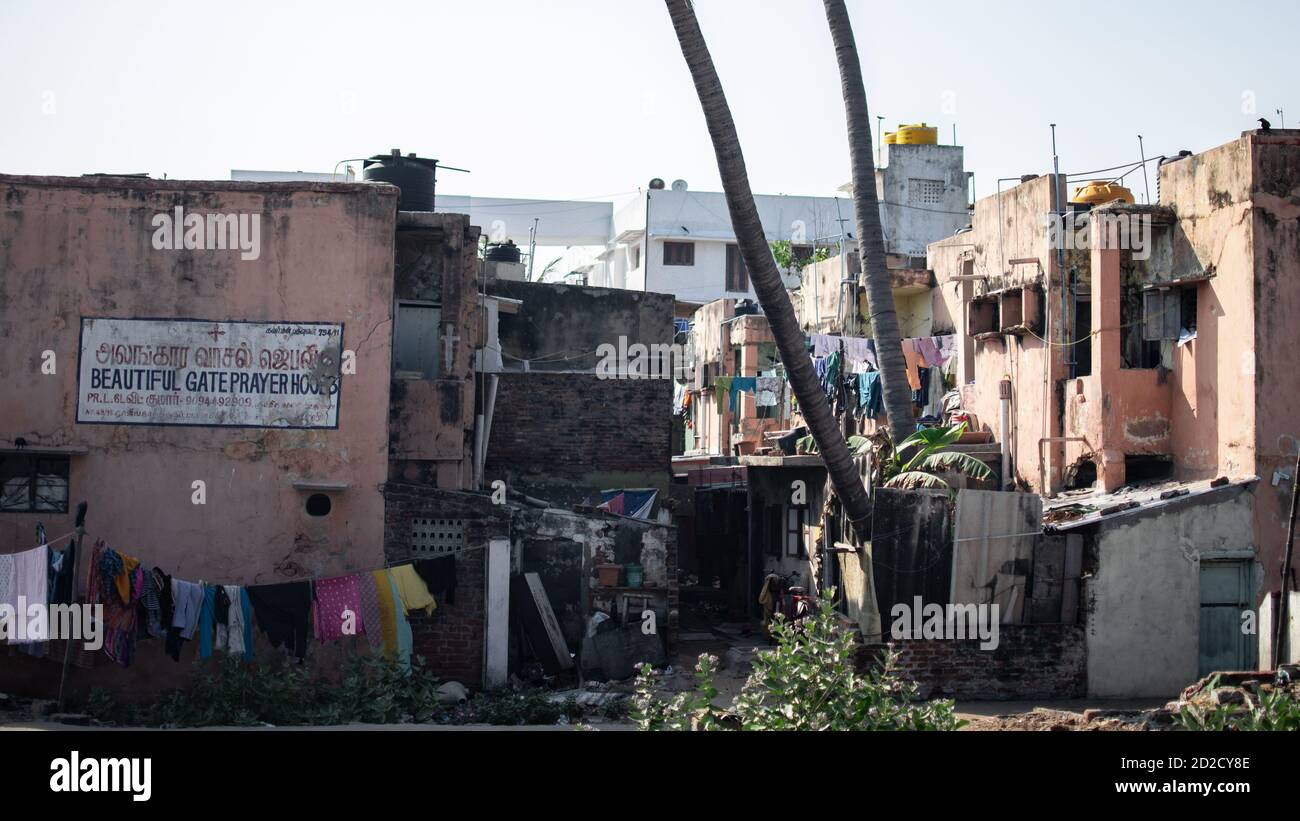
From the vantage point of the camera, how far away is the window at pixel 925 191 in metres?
37.2

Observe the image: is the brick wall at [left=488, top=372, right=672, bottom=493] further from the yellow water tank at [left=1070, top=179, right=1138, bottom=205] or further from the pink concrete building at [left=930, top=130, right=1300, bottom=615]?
the yellow water tank at [left=1070, top=179, right=1138, bottom=205]

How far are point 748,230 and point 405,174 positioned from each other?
7877 millimetres

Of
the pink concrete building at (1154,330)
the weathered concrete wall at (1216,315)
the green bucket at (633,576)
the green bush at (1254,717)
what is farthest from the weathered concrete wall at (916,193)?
the green bush at (1254,717)

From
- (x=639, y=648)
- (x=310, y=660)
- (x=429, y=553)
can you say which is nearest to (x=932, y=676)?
(x=639, y=648)

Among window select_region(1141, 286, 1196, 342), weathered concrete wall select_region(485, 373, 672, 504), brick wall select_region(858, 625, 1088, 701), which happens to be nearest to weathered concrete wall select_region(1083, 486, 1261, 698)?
brick wall select_region(858, 625, 1088, 701)

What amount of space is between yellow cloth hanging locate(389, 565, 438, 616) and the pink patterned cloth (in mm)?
558

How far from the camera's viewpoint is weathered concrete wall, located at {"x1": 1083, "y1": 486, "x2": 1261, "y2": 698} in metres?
16.8

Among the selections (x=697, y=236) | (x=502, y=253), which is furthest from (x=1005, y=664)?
(x=697, y=236)

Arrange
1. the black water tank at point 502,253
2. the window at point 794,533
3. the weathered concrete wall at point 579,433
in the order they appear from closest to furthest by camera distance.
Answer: the window at point 794,533, the weathered concrete wall at point 579,433, the black water tank at point 502,253

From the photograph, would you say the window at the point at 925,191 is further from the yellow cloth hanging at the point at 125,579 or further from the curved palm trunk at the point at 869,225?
the yellow cloth hanging at the point at 125,579

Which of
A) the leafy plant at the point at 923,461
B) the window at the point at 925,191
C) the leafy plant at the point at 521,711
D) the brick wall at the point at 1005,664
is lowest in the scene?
the leafy plant at the point at 521,711

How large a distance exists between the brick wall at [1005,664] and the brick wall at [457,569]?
17.7ft

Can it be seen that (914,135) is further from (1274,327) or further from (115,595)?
(115,595)
